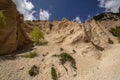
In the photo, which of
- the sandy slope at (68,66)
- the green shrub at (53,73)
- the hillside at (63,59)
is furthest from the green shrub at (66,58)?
the green shrub at (53,73)

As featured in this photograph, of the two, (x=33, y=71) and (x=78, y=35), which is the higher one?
(x=78, y=35)

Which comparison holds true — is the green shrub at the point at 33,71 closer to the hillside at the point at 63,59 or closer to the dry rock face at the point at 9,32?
the hillside at the point at 63,59

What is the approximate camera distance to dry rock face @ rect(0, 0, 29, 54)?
35469mm

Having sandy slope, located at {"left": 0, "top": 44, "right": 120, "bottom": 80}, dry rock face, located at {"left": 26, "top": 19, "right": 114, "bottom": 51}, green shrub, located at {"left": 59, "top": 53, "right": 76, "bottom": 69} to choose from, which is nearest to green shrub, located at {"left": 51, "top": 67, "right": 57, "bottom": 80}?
sandy slope, located at {"left": 0, "top": 44, "right": 120, "bottom": 80}

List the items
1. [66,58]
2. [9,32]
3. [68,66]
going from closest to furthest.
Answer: [68,66]
[66,58]
[9,32]

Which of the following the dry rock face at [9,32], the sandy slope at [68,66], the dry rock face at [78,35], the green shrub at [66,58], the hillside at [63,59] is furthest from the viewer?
the dry rock face at [78,35]

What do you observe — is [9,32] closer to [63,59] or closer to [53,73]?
[63,59]

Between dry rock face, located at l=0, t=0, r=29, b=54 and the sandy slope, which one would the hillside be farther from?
dry rock face, located at l=0, t=0, r=29, b=54

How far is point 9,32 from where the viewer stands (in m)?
36.8

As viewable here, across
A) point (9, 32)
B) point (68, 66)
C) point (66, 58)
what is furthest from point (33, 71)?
point (9, 32)

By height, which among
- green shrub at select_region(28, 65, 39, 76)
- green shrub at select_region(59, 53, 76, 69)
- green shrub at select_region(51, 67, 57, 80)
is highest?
green shrub at select_region(59, 53, 76, 69)

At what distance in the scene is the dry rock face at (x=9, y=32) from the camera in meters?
35.5

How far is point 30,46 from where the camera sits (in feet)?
136

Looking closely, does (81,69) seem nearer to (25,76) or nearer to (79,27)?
(25,76)
